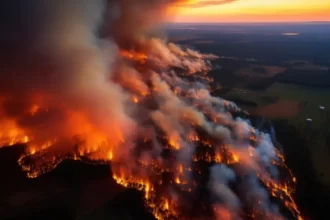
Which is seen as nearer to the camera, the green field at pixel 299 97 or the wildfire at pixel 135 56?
the green field at pixel 299 97

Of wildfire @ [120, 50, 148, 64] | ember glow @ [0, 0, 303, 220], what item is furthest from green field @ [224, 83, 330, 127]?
wildfire @ [120, 50, 148, 64]

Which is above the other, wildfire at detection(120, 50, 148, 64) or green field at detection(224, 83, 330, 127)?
wildfire at detection(120, 50, 148, 64)

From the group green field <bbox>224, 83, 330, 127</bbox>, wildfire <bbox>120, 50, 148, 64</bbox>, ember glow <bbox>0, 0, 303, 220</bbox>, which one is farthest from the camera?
wildfire <bbox>120, 50, 148, 64</bbox>

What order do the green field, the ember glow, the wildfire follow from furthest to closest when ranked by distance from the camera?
the wildfire
the green field
the ember glow

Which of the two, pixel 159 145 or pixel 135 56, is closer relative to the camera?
pixel 159 145

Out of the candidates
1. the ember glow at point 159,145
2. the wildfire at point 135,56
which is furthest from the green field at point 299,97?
the wildfire at point 135,56

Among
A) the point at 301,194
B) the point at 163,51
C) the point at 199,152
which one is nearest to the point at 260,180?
the point at 301,194

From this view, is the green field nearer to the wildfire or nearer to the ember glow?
the ember glow

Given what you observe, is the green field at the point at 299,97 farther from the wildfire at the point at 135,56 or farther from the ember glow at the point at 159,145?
the wildfire at the point at 135,56

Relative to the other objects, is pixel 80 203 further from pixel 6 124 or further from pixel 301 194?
pixel 301 194

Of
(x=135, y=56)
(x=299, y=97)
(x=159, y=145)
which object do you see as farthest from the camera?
(x=135, y=56)

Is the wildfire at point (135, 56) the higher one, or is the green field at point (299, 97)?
the wildfire at point (135, 56)
